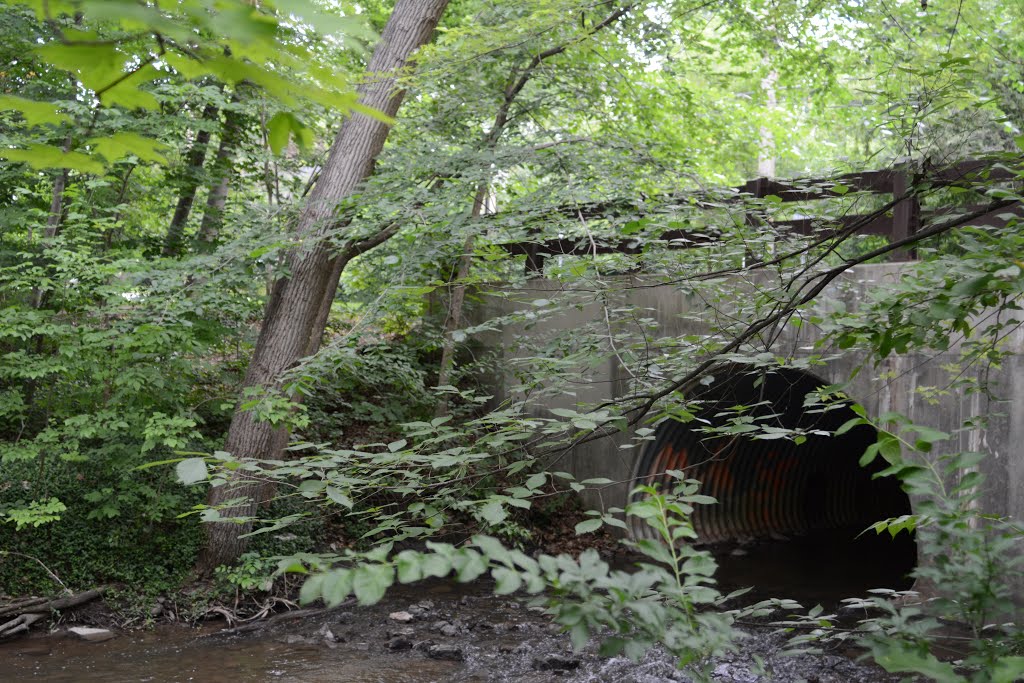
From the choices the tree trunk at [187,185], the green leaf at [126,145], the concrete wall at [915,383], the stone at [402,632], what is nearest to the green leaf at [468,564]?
the green leaf at [126,145]

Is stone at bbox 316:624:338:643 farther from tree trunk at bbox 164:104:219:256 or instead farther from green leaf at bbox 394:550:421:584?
green leaf at bbox 394:550:421:584

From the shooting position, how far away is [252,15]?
4.47ft

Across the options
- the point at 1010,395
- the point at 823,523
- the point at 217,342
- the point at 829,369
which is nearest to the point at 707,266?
the point at 1010,395

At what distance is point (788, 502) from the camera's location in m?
13.0

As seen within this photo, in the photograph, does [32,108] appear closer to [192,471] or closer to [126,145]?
[126,145]

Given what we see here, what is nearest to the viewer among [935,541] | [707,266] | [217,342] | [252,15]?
[252,15]

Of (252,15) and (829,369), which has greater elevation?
(252,15)

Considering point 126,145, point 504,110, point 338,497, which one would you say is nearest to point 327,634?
point 504,110

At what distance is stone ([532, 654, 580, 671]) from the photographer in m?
6.72

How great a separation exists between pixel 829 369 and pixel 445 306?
193 inches

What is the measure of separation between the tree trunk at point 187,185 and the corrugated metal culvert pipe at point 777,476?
19.2 feet

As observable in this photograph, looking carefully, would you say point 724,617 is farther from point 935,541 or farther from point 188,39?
point 188,39

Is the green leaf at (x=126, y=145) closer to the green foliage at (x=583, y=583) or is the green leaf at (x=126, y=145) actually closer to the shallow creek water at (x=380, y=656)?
the green foliage at (x=583, y=583)

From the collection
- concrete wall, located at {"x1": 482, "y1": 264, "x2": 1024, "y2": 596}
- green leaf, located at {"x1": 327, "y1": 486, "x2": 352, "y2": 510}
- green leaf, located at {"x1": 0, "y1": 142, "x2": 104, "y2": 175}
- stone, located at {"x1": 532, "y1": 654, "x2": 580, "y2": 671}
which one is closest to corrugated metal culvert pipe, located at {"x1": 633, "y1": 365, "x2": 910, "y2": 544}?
concrete wall, located at {"x1": 482, "y1": 264, "x2": 1024, "y2": 596}
